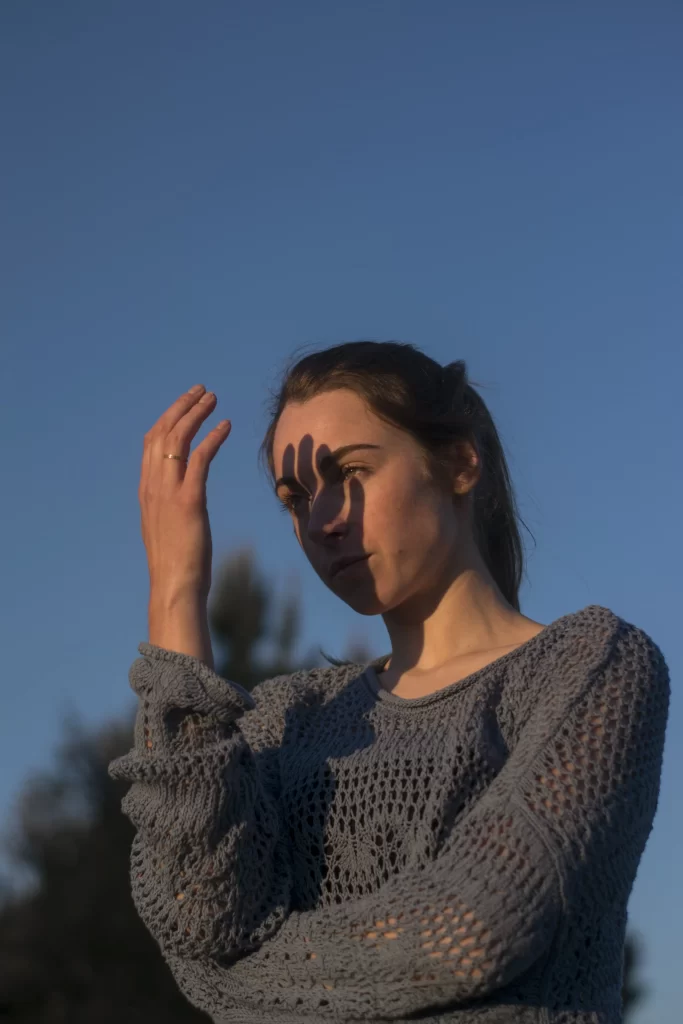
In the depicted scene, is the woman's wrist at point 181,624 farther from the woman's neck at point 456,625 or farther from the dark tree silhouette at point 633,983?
the dark tree silhouette at point 633,983

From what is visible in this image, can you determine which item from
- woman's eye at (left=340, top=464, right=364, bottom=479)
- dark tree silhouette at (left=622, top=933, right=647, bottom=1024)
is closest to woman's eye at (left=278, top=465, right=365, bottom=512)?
woman's eye at (left=340, top=464, right=364, bottom=479)

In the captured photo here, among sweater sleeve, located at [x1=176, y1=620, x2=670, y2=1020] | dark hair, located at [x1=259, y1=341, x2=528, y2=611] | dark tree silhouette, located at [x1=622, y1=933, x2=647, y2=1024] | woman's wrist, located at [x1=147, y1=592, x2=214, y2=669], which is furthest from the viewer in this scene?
dark tree silhouette, located at [x1=622, y1=933, x2=647, y2=1024]

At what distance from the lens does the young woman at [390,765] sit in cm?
195

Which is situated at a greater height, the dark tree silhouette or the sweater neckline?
the sweater neckline

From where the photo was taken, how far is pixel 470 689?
2414mm

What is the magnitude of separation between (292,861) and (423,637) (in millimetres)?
596

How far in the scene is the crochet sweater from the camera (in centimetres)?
192

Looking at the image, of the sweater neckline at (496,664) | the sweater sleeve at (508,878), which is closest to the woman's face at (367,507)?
the sweater neckline at (496,664)

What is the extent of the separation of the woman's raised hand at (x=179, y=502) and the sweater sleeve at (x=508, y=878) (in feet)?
2.13

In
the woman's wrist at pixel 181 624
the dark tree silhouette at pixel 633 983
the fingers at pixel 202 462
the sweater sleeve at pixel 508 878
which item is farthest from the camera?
the dark tree silhouette at pixel 633 983

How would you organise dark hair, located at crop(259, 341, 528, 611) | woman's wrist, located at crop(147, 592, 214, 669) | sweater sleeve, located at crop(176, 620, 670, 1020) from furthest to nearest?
1. dark hair, located at crop(259, 341, 528, 611)
2. woman's wrist, located at crop(147, 592, 214, 669)
3. sweater sleeve, located at crop(176, 620, 670, 1020)

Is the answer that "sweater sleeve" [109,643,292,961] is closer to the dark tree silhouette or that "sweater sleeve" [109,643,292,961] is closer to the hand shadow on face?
the hand shadow on face

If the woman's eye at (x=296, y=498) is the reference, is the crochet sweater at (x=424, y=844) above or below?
below

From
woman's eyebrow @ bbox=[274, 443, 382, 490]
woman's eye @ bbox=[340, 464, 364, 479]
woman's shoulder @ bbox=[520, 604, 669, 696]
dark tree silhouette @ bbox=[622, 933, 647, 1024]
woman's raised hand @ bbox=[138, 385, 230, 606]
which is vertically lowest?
dark tree silhouette @ bbox=[622, 933, 647, 1024]
